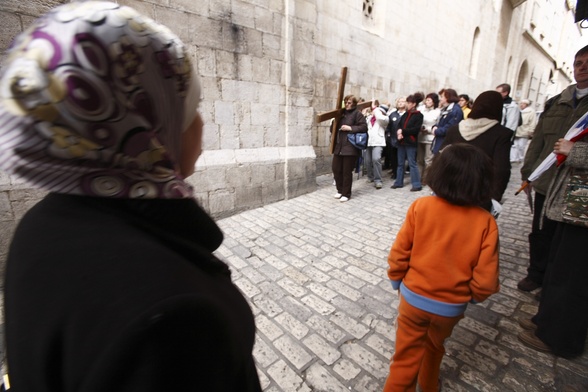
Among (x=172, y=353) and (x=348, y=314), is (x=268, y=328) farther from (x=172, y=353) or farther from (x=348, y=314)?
(x=172, y=353)

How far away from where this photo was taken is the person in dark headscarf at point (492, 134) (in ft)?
8.69

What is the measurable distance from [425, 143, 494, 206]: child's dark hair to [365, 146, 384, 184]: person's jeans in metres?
4.94

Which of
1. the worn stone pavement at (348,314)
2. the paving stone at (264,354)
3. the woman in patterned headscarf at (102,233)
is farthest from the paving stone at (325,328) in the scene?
the woman in patterned headscarf at (102,233)

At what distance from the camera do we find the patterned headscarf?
0.48m

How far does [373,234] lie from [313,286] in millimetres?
1576

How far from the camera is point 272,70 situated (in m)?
5.04

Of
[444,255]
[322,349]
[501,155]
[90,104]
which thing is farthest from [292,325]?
[501,155]

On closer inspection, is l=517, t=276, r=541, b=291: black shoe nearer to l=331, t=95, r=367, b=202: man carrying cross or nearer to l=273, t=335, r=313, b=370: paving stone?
l=273, t=335, r=313, b=370: paving stone

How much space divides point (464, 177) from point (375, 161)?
203 inches

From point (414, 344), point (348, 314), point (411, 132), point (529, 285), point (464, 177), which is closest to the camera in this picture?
point (464, 177)

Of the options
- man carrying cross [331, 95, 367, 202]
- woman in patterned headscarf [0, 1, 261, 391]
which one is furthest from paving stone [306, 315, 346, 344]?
man carrying cross [331, 95, 367, 202]

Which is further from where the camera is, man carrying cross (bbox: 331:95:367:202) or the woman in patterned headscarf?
man carrying cross (bbox: 331:95:367:202)

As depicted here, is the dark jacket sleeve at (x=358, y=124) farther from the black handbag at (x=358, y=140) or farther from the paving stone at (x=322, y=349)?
the paving stone at (x=322, y=349)

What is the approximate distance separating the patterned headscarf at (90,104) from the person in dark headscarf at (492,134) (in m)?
2.91
